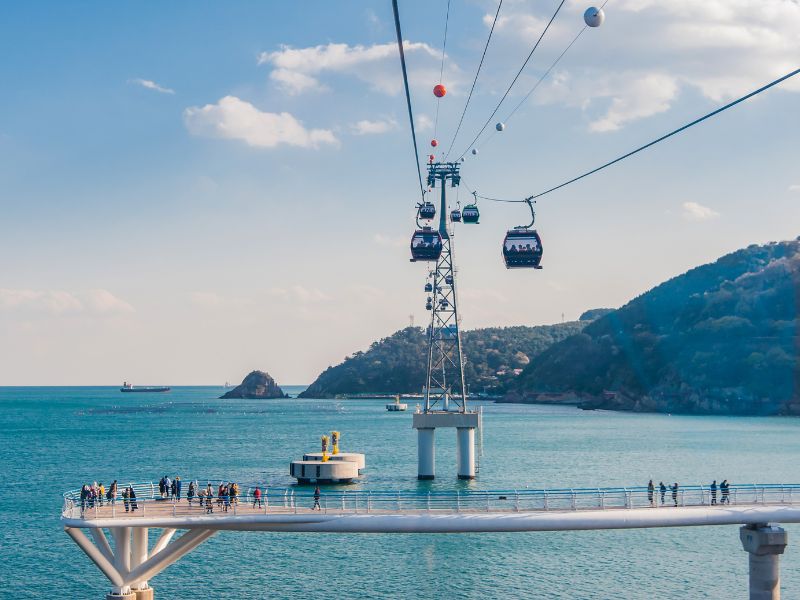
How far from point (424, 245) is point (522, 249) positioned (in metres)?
12.7

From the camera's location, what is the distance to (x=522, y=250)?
54344mm

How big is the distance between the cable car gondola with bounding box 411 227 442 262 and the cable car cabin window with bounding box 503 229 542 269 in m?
11.8

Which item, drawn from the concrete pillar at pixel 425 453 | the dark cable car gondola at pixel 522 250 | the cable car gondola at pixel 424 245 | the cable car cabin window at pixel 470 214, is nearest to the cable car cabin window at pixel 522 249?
the dark cable car gondola at pixel 522 250

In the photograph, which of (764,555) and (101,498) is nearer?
(101,498)

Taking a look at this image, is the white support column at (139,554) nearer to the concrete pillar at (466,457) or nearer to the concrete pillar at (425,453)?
the concrete pillar at (425,453)

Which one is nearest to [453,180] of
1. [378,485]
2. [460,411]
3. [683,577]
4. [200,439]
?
[460,411]

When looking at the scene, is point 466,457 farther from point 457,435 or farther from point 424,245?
point 424,245

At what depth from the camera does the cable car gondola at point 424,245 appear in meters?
65.9

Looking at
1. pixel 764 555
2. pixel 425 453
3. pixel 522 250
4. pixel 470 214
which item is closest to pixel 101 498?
pixel 522 250

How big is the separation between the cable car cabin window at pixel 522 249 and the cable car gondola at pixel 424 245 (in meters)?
11.8

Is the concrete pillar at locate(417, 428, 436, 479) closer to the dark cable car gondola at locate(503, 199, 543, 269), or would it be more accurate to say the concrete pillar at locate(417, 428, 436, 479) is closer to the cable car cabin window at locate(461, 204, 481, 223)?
the cable car cabin window at locate(461, 204, 481, 223)

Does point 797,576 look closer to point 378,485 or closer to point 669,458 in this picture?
point 378,485

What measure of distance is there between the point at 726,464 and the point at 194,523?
10331 centimetres

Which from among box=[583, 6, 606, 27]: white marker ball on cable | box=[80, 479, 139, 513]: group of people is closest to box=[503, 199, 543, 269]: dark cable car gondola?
box=[80, 479, 139, 513]: group of people
